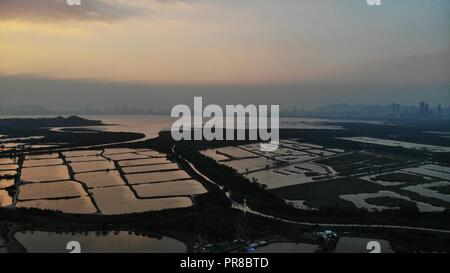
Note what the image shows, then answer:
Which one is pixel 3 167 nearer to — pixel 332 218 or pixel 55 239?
pixel 55 239

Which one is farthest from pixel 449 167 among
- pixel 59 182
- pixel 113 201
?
pixel 59 182

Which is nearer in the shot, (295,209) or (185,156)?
(295,209)
